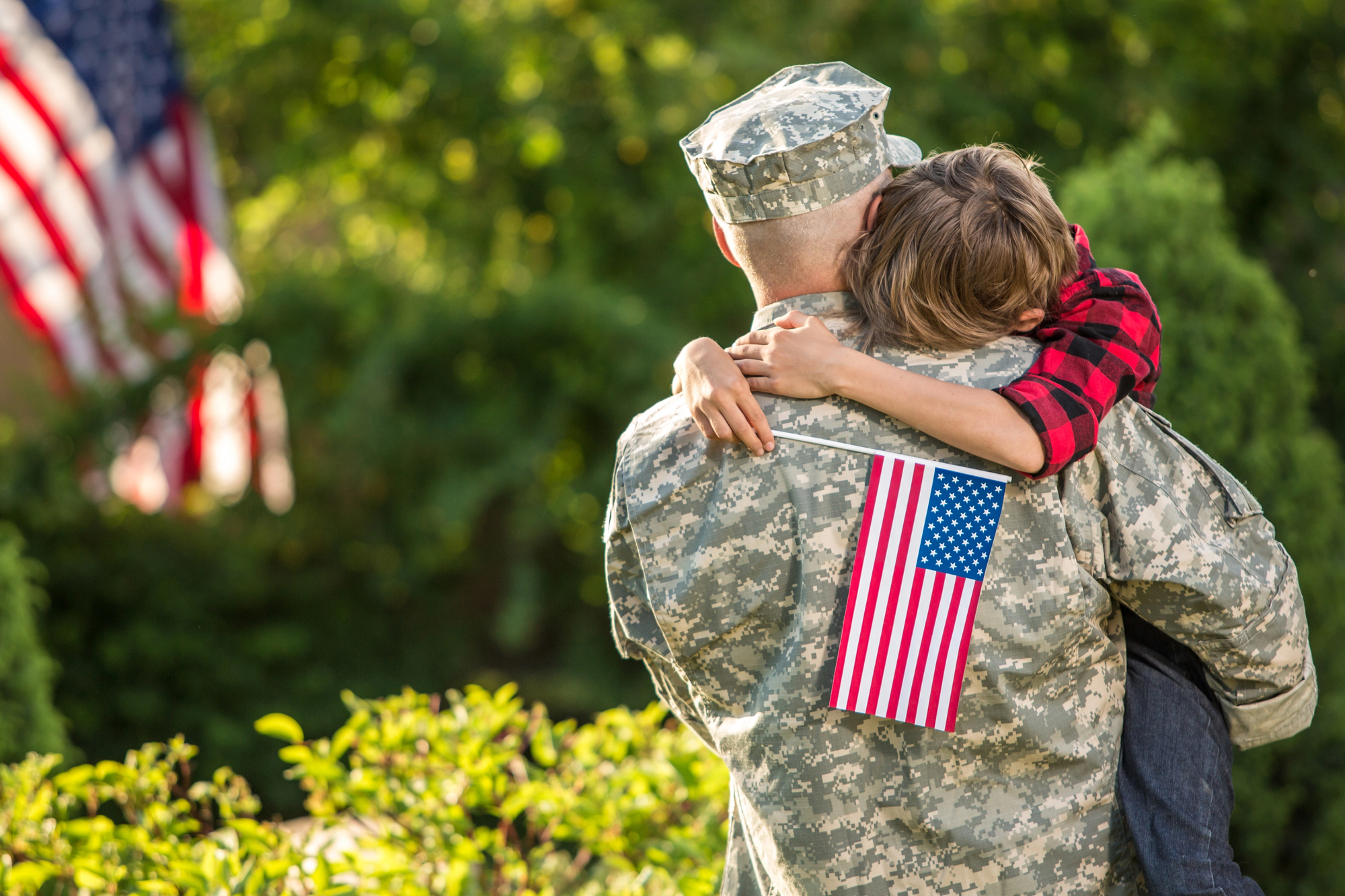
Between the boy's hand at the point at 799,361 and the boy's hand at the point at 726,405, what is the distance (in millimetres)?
31

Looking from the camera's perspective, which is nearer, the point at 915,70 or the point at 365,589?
the point at 915,70

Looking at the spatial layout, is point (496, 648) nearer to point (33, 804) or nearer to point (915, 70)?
point (915, 70)

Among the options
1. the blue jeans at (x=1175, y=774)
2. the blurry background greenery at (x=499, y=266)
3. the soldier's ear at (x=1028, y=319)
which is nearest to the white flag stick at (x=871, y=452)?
the soldier's ear at (x=1028, y=319)

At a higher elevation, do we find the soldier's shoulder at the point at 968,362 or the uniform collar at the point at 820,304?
the uniform collar at the point at 820,304

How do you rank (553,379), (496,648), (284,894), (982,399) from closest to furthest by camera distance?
1. (982,399)
2. (284,894)
3. (553,379)
4. (496,648)

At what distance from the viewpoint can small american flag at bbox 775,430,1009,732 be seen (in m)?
1.65

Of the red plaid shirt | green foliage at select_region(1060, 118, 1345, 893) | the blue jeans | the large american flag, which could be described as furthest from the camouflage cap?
the large american flag

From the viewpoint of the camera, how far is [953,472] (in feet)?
5.46

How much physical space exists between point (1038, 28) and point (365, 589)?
5614mm

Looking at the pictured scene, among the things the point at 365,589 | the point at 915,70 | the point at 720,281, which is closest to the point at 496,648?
the point at 365,589

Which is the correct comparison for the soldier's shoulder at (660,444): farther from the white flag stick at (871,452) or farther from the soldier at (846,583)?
the white flag stick at (871,452)

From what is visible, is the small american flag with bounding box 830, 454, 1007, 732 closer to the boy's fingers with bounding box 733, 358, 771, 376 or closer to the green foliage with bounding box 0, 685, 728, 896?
the boy's fingers with bounding box 733, 358, 771, 376

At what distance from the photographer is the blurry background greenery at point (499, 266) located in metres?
6.49

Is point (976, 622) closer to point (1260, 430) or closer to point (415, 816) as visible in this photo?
point (415, 816)
